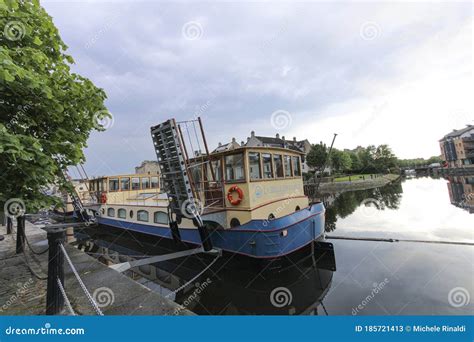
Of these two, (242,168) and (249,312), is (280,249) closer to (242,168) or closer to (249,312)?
(249,312)

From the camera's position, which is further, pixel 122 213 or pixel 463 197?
pixel 463 197

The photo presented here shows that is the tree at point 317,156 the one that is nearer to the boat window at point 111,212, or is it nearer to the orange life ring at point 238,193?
the boat window at point 111,212

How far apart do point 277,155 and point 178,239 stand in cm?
524

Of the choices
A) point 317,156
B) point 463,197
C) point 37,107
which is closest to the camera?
point 37,107

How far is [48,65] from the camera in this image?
4.33 meters

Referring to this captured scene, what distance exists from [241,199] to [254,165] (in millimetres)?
1310

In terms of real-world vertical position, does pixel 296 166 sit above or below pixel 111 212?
above

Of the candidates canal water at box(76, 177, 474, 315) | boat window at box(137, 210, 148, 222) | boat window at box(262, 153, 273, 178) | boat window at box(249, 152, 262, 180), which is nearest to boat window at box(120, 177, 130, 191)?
boat window at box(137, 210, 148, 222)

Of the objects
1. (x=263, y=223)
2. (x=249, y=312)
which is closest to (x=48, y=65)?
(x=263, y=223)

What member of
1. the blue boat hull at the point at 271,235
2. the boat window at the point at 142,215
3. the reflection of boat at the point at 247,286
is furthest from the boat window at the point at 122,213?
the blue boat hull at the point at 271,235

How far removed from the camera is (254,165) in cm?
814

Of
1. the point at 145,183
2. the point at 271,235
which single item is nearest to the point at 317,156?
the point at 145,183

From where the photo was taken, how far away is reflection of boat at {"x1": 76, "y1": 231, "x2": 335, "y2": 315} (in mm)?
5945

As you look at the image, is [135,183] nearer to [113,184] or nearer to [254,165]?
[113,184]
